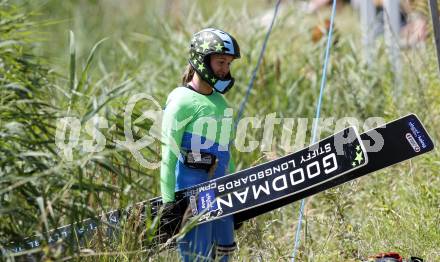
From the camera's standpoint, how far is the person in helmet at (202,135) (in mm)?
5242

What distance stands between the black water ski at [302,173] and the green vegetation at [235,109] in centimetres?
34

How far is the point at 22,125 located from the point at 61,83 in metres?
3.01

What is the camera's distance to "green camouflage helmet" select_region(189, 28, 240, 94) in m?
5.34

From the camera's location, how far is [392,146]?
5184 millimetres

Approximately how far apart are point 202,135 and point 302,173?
1.95 feet

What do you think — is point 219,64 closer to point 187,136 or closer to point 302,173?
point 187,136

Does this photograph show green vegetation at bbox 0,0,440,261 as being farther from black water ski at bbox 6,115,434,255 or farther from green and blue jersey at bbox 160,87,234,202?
black water ski at bbox 6,115,434,255

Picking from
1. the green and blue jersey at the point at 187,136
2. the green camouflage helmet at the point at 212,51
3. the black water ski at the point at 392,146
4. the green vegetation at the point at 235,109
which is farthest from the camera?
the green camouflage helmet at the point at 212,51

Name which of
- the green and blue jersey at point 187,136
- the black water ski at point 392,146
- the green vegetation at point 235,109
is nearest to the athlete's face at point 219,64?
the green and blue jersey at point 187,136

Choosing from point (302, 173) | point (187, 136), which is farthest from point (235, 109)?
point (302, 173)

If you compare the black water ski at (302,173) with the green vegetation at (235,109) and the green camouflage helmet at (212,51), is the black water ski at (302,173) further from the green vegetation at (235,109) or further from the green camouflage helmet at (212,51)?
the green camouflage helmet at (212,51)

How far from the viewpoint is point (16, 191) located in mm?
4793

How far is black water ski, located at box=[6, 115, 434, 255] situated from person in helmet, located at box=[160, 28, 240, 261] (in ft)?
0.36

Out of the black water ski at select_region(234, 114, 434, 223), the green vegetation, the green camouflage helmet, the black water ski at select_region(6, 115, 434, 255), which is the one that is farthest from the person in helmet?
the black water ski at select_region(234, 114, 434, 223)
